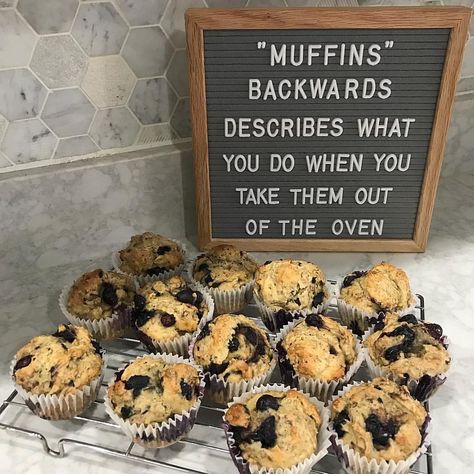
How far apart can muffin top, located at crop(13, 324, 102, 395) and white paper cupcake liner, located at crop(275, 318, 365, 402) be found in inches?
12.6

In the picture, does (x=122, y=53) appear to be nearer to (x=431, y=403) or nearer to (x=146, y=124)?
(x=146, y=124)

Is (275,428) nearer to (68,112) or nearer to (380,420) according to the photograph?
(380,420)

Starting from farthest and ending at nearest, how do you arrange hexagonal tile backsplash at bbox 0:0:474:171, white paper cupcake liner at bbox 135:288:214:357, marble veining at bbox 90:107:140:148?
marble veining at bbox 90:107:140:148
hexagonal tile backsplash at bbox 0:0:474:171
white paper cupcake liner at bbox 135:288:214:357

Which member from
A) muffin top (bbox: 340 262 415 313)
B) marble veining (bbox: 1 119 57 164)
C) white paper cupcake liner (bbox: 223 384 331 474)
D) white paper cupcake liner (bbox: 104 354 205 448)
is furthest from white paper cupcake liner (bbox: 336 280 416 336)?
marble veining (bbox: 1 119 57 164)

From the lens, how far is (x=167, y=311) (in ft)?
3.68

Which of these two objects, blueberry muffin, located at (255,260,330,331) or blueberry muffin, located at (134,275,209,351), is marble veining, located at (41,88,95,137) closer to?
blueberry muffin, located at (134,275,209,351)

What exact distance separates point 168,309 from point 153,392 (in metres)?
0.19

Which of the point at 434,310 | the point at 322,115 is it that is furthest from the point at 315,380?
the point at 322,115

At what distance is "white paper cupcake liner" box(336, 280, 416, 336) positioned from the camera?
1158 mm

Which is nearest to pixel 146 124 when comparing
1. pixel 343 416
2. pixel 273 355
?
pixel 273 355

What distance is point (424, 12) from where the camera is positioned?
1.17 metres

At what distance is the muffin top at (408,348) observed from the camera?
101 centimetres

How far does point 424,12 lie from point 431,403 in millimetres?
746

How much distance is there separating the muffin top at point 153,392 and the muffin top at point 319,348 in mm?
174
